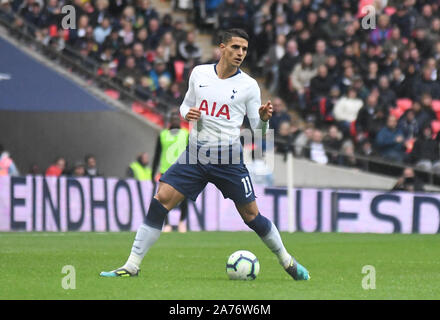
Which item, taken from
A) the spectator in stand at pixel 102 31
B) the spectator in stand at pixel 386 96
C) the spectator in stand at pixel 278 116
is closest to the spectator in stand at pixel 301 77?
the spectator in stand at pixel 278 116

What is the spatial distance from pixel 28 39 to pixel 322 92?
6132 millimetres

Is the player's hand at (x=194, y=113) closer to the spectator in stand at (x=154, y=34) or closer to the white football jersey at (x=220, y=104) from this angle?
the white football jersey at (x=220, y=104)

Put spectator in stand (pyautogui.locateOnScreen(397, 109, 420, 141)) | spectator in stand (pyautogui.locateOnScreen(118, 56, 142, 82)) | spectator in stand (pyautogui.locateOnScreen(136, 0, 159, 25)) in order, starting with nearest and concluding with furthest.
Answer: spectator in stand (pyautogui.locateOnScreen(397, 109, 420, 141)) < spectator in stand (pyautogui.locateOnScreen(118, 56, 142, 82)) < spectator in stand (pyautogui.locateOnScreen(136, 0, 159, 25))

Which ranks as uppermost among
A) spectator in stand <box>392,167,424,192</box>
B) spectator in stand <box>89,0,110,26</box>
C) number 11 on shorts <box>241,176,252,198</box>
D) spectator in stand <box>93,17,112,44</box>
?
spectator in stand <box>89,0,110,26</box>

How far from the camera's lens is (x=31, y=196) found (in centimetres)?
1866

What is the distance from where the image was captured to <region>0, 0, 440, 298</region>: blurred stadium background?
19984 millimetres

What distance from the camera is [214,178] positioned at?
10.0m

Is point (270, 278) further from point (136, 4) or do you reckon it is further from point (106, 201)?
point (136, 4)

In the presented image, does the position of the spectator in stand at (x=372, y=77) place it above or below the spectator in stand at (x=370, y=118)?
above

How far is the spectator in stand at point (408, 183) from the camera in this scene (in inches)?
800

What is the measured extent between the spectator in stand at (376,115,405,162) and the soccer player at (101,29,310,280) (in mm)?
12115
